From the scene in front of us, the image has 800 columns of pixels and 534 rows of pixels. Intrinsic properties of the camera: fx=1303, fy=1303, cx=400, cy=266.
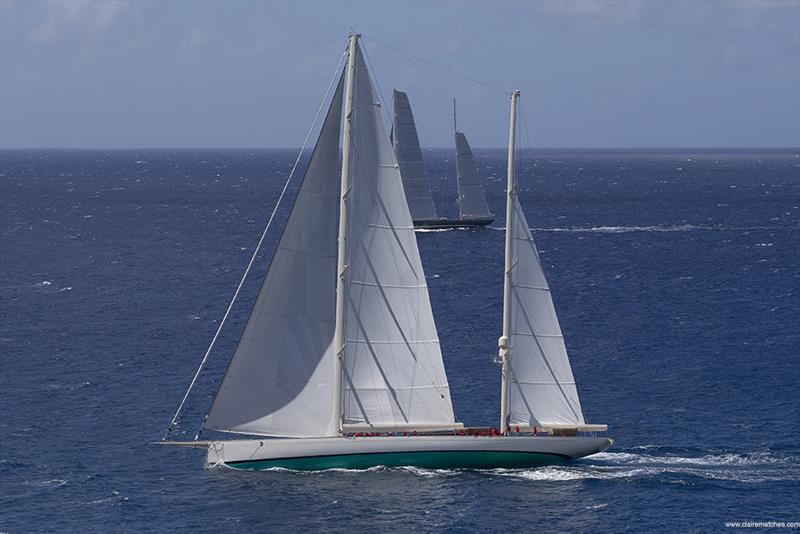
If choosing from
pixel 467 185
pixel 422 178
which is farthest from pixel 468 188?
pixel 422 178

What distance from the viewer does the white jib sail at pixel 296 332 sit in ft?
171

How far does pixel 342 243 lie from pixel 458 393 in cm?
2040

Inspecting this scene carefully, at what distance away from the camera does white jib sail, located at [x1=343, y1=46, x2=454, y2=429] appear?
2053 inches

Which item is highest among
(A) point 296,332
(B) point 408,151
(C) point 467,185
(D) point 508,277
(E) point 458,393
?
(B) point 408,151

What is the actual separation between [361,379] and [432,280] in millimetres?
62098

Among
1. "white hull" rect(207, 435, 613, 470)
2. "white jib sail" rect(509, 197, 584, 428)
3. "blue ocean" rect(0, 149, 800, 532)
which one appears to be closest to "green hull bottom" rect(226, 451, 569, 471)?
"white hull" rect(207, 435, 613, 470)

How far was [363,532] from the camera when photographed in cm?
4762

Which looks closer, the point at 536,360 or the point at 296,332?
the point at 296,332

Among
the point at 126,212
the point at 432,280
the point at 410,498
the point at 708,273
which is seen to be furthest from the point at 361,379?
the point at 126,212

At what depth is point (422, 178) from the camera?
6048 inches

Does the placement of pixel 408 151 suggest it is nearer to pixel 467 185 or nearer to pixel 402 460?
pixel 467 185

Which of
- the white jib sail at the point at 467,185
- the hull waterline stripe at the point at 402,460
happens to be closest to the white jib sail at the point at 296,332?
the hull waterline stripe at the point at 402,460

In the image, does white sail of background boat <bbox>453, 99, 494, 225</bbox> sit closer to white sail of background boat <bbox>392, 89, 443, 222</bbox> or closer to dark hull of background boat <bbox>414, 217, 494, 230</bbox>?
dark hull of background boat <bbox>414, 217, 494, 230</bbox>

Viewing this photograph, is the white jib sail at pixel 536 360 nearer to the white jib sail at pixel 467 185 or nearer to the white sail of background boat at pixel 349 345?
the white sail of background boat at pixel 349 345
